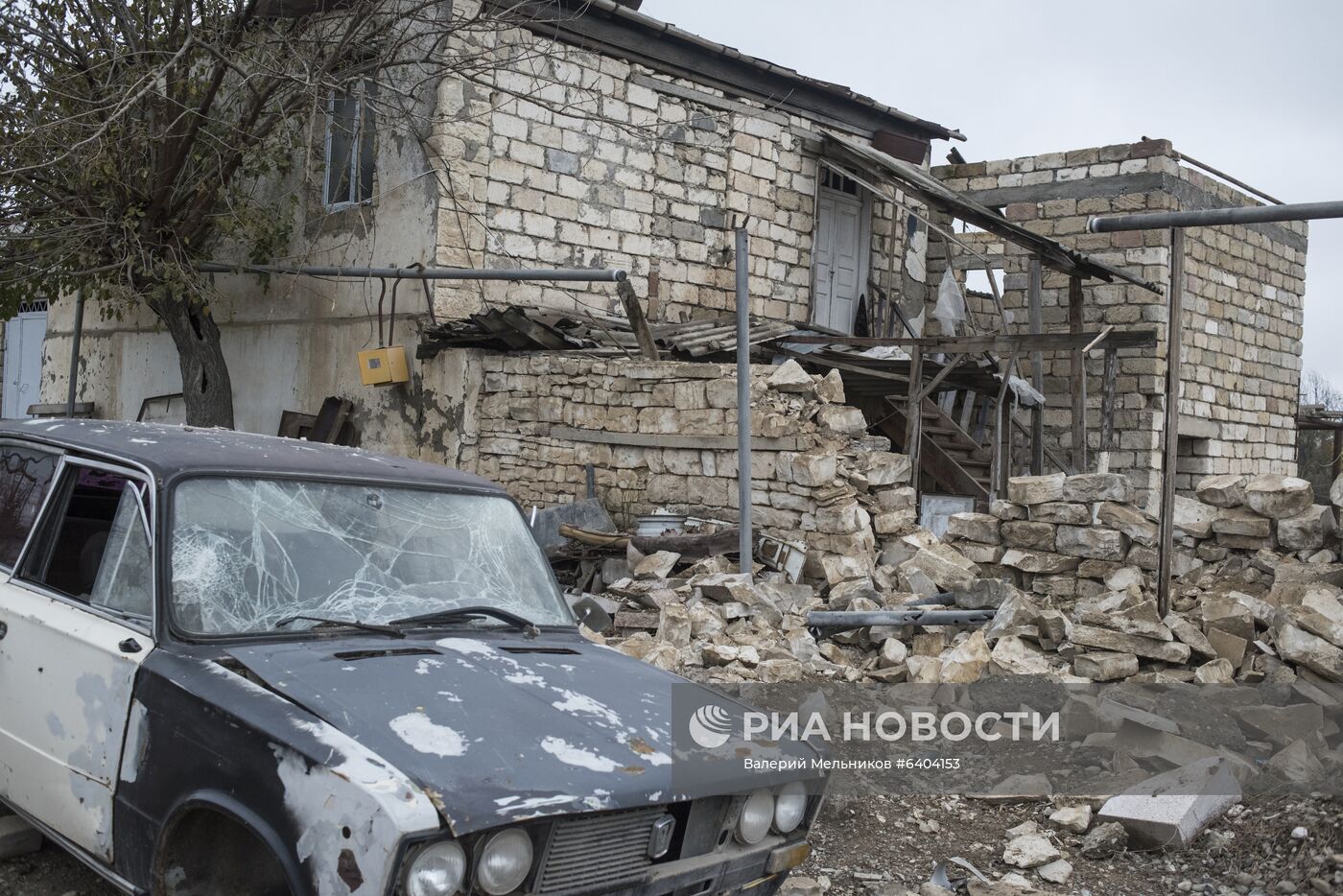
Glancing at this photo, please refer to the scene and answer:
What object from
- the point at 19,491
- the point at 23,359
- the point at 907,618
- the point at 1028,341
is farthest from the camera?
the point at 23,359

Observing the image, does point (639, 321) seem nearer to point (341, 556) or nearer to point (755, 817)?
point (341, 556)

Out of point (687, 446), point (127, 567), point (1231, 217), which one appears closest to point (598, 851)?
point (127, 567)

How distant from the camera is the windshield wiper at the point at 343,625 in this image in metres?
3.29

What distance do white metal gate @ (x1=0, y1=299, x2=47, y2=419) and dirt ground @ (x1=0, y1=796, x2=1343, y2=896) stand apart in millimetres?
15725

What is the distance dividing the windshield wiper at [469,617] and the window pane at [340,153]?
31.1 feet

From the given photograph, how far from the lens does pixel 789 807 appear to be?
10.7ft

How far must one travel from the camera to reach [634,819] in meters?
2.81

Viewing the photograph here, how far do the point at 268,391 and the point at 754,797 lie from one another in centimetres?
1114

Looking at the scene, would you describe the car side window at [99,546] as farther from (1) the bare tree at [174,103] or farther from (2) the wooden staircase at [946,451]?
(2) the wooden staircase at [946,451]

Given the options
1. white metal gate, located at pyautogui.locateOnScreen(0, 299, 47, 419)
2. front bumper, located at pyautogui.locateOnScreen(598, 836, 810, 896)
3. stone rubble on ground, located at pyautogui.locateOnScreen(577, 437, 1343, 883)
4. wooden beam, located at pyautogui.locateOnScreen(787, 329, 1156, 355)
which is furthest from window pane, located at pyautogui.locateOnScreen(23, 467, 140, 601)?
white metal gate, located at pyautogui.locateOnScreen(0, 299, 47, 419)

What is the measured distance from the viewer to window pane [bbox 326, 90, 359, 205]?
12250mm

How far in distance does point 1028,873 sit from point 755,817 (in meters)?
1.69

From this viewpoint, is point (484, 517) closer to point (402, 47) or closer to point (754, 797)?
point (754, 797)

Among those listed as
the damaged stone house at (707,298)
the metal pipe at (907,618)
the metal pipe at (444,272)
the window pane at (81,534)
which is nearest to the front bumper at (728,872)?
the window pane at (81,534)
